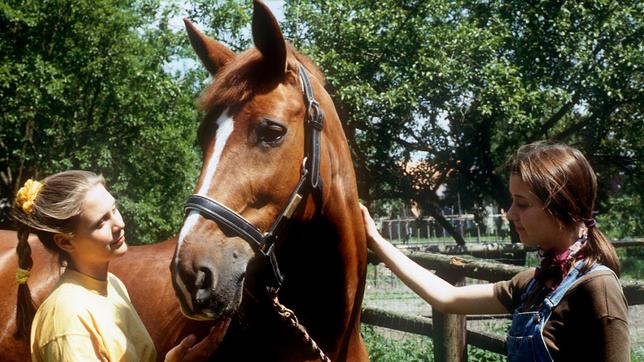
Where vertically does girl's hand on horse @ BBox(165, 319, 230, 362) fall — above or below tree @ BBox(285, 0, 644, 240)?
below

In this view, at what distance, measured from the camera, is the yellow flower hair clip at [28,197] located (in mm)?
2178

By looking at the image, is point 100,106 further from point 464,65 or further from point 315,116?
point 315,116

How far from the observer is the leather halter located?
1.97m

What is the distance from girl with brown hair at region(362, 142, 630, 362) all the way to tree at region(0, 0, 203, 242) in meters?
Result: 11.0

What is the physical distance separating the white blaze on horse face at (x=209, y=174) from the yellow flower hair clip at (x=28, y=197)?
0.63 m

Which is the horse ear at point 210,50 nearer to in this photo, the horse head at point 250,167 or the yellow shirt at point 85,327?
the horse head at point 250,167

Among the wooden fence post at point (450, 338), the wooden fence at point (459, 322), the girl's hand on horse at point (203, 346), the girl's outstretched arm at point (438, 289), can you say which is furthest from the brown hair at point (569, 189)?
the wooden fence post at point (450, 338)

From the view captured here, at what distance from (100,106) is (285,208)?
13.1 metres

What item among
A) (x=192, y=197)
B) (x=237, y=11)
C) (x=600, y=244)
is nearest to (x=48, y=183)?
(x=192, y=197)

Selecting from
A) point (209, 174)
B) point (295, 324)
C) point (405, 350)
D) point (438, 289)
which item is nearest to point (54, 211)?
point (209, 174)

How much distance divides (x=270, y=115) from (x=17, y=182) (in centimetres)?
1248

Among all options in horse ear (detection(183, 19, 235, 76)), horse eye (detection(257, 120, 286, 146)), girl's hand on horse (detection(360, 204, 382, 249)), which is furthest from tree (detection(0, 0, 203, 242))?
horse eye (detection(257, 120, 286, 146))

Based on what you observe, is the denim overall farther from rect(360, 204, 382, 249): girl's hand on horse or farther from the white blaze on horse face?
the white blaze on horse face

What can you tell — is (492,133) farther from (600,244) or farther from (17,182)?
(600,244)
